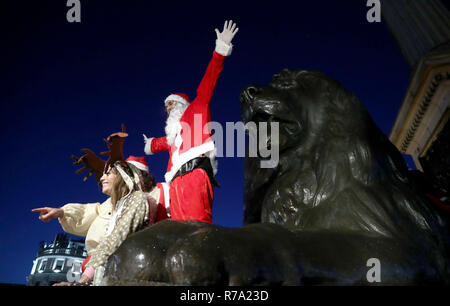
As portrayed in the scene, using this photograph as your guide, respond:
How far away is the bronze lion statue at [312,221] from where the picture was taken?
46cm

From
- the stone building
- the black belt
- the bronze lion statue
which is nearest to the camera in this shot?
the bronze lion statue

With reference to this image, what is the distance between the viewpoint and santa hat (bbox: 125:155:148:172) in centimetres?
262

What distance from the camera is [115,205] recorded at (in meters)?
2.33

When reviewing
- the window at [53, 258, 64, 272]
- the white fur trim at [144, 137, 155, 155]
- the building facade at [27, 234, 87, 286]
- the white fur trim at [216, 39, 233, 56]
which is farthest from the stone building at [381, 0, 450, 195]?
the window at [53, 258, 64, 272]

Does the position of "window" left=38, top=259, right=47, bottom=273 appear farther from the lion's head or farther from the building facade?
the lion's head

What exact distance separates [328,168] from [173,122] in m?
1.99

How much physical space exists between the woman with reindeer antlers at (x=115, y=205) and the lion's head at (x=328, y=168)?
2.86 feet

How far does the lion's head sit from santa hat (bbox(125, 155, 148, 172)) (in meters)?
1.72

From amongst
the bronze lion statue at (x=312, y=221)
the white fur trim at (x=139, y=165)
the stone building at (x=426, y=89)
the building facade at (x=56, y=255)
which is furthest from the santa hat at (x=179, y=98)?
the building facade at (x=56, y=255)

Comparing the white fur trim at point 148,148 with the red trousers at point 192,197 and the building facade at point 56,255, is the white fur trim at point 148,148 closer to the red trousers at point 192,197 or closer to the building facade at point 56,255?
the red trousers at point 192,197

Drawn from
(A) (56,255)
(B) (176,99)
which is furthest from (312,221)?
(A) (56,255)

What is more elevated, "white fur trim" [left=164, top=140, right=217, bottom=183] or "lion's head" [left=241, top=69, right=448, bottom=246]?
"white fur trim" [left=164, top=140, right=217, bottom=183]
